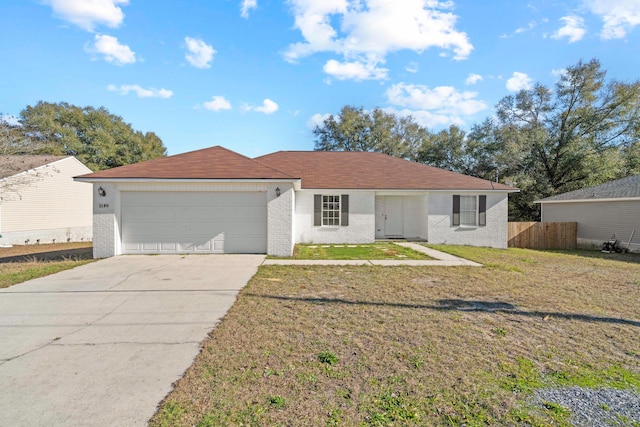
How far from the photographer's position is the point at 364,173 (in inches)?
639

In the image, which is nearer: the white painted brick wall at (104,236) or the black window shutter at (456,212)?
the white painted brick wall at (104,236)

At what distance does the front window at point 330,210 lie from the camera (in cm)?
1484

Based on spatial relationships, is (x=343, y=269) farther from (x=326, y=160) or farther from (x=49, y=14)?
(x=49, y=14)

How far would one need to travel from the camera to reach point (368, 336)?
4.28m

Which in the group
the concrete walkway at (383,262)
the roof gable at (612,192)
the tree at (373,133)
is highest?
the tree at (373,133)

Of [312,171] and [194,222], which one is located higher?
[312,171]

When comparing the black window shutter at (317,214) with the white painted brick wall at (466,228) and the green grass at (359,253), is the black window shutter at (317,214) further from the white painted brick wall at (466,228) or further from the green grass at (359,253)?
the white painted brick wall at (466,228)

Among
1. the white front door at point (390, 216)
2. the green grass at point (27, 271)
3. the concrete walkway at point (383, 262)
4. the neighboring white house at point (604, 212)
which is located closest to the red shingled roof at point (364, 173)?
the white front door at point (390, 216)

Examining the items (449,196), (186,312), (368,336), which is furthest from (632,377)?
(449,196)

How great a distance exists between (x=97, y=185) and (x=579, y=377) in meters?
12.6

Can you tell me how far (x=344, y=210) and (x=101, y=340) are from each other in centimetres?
1136

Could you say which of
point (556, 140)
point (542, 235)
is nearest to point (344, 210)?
point (542, 235)

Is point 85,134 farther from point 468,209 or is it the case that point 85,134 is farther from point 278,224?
point 468,209

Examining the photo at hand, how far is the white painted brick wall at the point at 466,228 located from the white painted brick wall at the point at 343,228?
2810 millimetres
